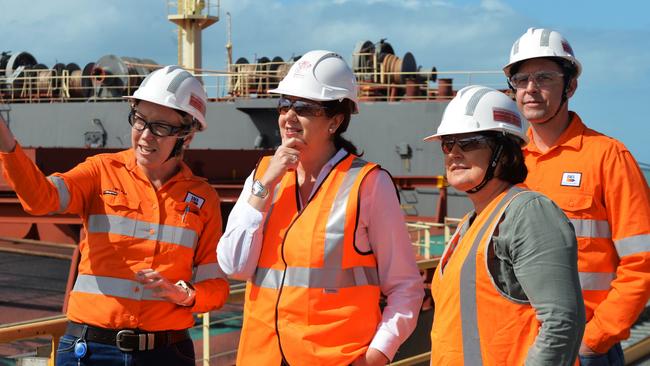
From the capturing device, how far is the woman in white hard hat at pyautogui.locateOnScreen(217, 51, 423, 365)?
9.16 feet

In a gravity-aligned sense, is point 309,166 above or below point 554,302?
above

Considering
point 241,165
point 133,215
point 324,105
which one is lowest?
point 241,165

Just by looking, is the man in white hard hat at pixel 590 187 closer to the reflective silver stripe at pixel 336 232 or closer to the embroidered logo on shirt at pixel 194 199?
the reflective silver stripe at pixel 336 232

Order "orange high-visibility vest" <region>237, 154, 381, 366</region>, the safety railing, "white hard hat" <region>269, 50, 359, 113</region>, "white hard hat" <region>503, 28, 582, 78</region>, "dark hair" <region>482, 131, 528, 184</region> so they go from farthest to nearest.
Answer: the safety railing, "white hard hat" <region>503, 28, 582, 78</region>, "white hard hat" <region>269, 50, 359, 113</region>, "orange high-visibility vest" <region>237, 154, 381, 366</region>, "dark hair" <region>482, 131, 528, 184</region>

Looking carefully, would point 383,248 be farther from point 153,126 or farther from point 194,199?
point 153,126

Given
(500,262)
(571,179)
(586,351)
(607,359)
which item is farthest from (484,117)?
(607,359)

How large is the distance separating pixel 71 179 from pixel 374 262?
4.21ft

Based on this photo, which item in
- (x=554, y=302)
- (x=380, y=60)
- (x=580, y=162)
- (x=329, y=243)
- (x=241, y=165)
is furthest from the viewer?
(x=380, y=60)

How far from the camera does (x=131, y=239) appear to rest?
10.5 feet

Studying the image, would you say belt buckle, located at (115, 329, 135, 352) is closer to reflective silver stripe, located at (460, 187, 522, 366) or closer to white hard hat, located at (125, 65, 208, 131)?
white hard hat, located at (125, 65, 208, 131)

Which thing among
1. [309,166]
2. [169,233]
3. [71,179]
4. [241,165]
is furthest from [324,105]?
[241,165]

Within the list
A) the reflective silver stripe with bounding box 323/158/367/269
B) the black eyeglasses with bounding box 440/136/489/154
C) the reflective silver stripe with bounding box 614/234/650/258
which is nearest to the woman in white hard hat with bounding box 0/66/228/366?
the reflective silver stripe with bounding box 323/158/367/269

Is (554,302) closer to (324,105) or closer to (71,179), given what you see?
(324,105)

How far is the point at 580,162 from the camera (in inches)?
128
